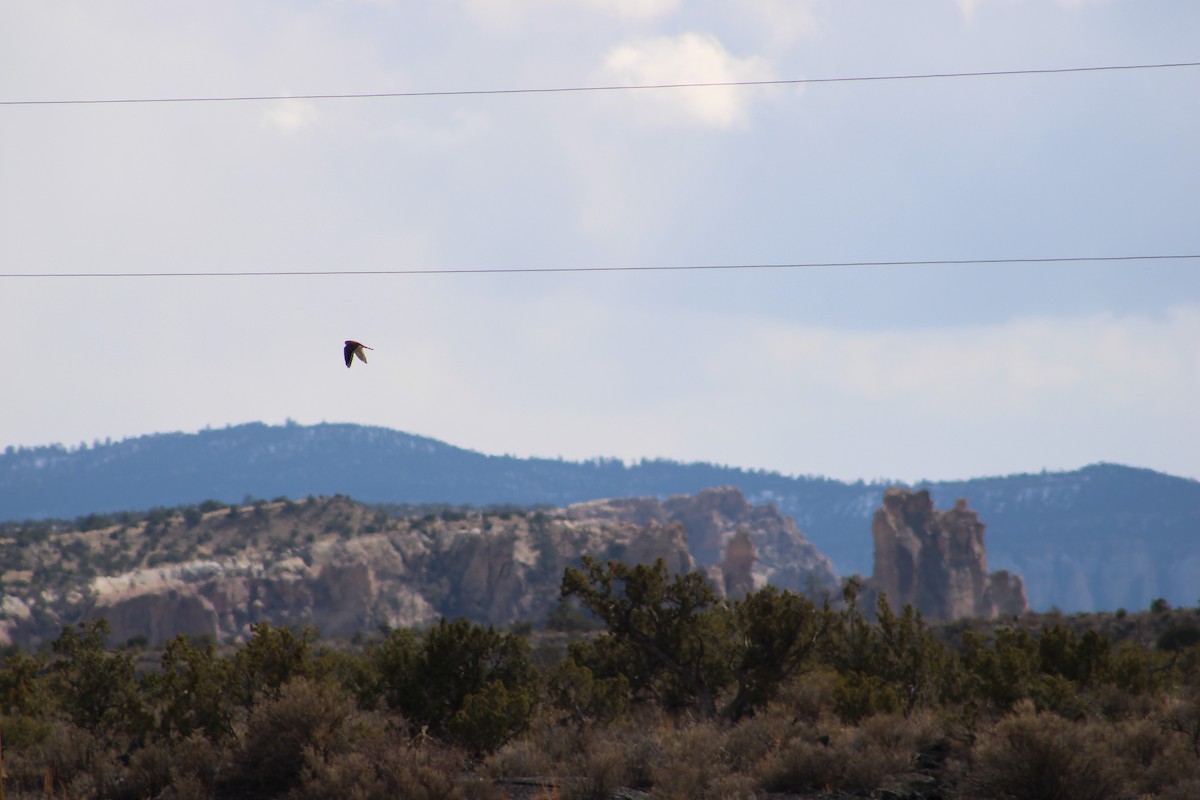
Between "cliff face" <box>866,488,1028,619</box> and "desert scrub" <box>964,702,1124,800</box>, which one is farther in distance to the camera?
"cliff face" <box>866,488,1028,619</box>

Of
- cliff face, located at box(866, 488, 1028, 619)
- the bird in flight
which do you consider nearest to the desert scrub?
the bird in flight

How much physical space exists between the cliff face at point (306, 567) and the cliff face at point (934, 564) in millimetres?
15767

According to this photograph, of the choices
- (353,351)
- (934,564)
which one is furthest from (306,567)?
(353,351)

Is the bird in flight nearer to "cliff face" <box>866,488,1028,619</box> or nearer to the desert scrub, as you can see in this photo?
the desert scrub

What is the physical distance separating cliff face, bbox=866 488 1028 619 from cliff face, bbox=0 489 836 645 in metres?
15.8

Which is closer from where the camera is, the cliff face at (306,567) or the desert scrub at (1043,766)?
the desert scrub at (1043,766)

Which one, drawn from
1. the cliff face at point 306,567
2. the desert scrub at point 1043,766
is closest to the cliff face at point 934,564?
the cliff face at point 306,567

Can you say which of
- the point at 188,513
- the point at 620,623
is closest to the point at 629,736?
the point at 620,623

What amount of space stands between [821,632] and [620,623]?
4.57 m

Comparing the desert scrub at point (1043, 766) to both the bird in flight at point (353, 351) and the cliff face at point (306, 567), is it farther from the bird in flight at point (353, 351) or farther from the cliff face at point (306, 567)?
the cliff face at point (306, 567)

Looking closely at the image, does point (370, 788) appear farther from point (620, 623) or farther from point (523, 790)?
point (620, 623)

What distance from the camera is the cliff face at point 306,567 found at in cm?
9219

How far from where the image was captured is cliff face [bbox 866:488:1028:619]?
413 feet

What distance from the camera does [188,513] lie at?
11788 cm
